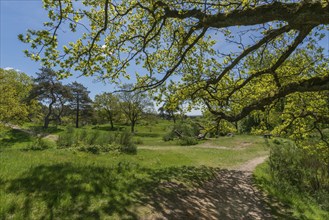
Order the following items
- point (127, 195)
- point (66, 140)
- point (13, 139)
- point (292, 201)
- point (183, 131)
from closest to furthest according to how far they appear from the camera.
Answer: point (127, 195)
point (292, 201)
point (66, 140)
point (13, 139)
point (183, 131)

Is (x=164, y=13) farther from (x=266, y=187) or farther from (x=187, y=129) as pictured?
(x=187, y=129)

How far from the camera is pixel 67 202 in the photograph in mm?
5535

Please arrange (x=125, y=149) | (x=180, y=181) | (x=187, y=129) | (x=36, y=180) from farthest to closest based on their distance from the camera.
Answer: (x=187, y=129) → (x=125, y=149) → (x=180, y=181) → (x=36, y=180)

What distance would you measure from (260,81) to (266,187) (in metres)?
4.87

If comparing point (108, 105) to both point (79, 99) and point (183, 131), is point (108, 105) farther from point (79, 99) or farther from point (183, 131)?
point (183, 131)

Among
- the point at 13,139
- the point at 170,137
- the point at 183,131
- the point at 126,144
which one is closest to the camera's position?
the point at 126,144

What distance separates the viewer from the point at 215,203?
8.23m

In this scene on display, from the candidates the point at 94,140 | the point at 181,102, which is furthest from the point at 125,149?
the point at 181,102

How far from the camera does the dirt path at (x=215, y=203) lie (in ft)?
22.0

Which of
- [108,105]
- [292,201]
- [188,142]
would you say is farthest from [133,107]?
[292,201]

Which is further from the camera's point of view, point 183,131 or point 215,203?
point 183,131

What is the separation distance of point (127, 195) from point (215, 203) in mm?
3145

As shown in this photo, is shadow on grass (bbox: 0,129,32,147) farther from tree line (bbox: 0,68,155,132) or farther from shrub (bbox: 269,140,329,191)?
shrub (bbox: 269,140,329,191)

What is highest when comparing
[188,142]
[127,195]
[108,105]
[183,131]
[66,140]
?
[108,105]
